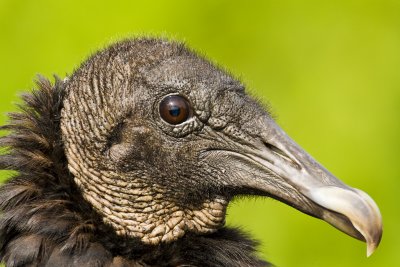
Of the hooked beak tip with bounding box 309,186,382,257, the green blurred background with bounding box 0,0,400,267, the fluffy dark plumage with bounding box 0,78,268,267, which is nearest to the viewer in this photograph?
the hooked beak tip with bounding box 309,186,382,257

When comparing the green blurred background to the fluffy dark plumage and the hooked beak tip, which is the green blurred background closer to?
the fluffy dark plumage

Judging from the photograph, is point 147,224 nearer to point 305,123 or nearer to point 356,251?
point 356,251

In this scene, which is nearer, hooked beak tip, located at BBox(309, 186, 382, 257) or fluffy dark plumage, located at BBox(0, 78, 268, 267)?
hooked beak tip, located at BBox(309, 186, 382, 257)

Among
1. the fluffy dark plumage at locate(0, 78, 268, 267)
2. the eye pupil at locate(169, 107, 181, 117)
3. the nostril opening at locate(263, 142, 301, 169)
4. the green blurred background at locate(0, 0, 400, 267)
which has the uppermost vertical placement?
the green blurred background at locate(0, 0, 400, 267)

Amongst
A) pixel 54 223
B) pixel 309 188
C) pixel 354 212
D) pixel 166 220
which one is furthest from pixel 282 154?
pixel 54 223

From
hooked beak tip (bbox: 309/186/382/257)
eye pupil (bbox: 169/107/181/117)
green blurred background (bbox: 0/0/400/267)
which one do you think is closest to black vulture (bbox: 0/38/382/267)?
eye pupil (bbox: 169/107/181/117)

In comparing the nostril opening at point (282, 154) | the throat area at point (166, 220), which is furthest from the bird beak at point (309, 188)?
the throat area at point (166, 220)

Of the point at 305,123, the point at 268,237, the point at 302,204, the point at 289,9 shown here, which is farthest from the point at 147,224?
the point at 289,9
